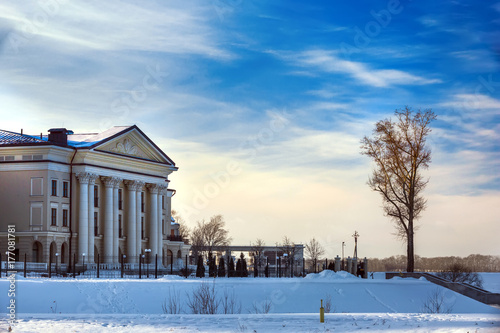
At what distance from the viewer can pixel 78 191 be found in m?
74.3

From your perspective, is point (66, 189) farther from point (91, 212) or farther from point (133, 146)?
point (133, 146)

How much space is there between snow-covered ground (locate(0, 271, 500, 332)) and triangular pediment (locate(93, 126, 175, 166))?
28720 mm

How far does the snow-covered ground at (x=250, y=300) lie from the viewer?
90.3ft

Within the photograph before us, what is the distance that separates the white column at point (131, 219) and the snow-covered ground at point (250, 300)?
31.5 m

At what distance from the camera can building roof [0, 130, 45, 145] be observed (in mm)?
70875

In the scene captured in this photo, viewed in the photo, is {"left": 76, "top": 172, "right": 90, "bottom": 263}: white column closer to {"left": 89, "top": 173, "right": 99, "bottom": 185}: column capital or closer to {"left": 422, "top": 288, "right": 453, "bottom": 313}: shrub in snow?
{"left": 89, "top": 173, "right": 99, "bottom": 185}: column capital

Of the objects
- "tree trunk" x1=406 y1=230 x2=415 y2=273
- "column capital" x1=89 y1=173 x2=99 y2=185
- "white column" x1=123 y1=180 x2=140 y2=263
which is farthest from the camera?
"white column" x1=123 y1=180 x2=140 y2=263

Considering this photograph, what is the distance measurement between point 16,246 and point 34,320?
44595mm

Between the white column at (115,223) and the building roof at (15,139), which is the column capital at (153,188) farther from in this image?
the building roof at (15,139)

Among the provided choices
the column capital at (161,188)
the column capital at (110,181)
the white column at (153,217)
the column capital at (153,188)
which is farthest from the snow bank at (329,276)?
the column capital at (161,188)

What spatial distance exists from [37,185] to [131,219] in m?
12.8

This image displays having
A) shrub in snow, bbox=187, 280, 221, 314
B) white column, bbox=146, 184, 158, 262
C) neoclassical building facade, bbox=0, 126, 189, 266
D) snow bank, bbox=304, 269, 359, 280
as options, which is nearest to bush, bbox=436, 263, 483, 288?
snow bank, bbox=304, 269, 359, 280

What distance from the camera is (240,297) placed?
42625mm

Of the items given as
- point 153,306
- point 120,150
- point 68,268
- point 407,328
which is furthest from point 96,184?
point 407,328
